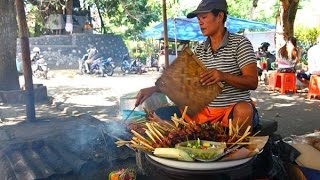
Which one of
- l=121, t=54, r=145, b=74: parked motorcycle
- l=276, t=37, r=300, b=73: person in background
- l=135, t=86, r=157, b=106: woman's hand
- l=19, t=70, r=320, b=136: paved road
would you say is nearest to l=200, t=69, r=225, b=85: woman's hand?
l=135, t=86, r=157, b=106: woman's hand

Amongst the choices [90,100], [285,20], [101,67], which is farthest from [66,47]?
[285,20]

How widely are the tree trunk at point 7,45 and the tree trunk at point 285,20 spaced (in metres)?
8.31

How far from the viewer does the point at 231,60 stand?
102 inches

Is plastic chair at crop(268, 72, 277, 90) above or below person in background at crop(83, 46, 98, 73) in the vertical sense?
below

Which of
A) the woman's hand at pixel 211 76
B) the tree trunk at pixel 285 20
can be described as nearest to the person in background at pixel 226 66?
the woman's hand at pixel 211 76

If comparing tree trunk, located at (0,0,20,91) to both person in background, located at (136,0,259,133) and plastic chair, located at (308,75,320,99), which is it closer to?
person in background, located at (136,0,259,133)

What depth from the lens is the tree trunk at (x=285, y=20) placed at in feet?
35.9

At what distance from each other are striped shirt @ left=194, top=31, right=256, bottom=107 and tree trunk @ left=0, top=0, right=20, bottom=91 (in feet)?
27.1

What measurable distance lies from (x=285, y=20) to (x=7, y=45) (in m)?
8.67

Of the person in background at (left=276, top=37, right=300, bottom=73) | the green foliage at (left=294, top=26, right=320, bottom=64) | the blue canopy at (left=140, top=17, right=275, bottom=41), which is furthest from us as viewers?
the green foliage at (left=294, top=26, right=320, bottom=64)

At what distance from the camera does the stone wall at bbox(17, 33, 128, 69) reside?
21516 millimetres

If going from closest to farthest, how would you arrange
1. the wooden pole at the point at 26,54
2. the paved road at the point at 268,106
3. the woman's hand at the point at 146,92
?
the woman's hand at the point at 146,92 → the wooden pole at the point at 26,54 → the paved road at the point at 268,106

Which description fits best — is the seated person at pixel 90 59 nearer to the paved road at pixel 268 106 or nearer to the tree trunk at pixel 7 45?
the paved road at pixel 268 106

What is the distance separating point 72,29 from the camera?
23.1 m
